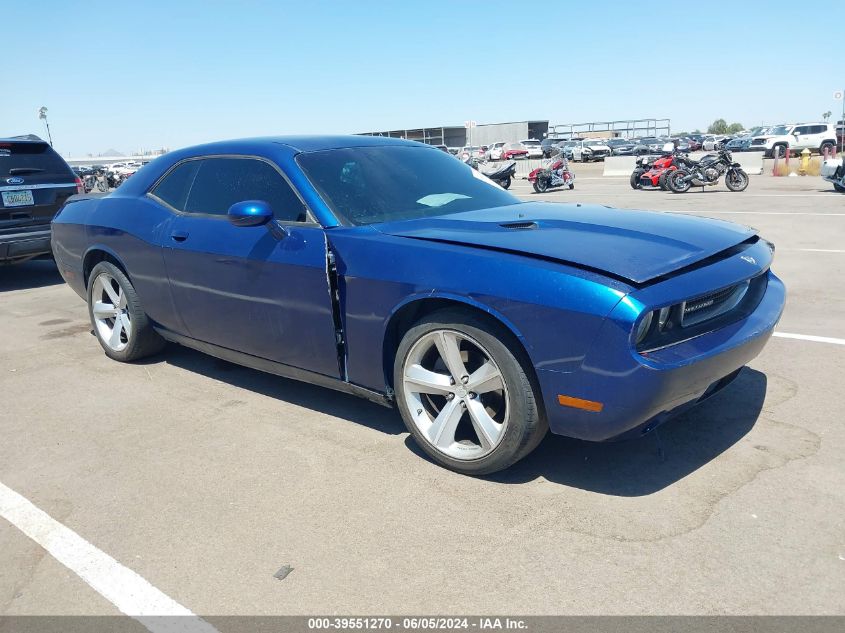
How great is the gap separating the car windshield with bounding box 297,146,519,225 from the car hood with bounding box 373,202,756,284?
178mm

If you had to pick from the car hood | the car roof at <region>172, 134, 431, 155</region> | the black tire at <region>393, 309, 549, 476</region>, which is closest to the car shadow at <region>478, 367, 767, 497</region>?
the black tire at <region>393, 309, 549, 476</region>

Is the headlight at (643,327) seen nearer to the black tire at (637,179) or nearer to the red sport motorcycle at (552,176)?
the black tire at (637,179)

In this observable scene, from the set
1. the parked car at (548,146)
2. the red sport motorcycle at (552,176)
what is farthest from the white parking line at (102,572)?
the parked car at (548,146)

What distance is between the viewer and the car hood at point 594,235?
9.20 feet

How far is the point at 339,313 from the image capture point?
11.5 feet

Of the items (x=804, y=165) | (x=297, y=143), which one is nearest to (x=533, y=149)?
(x=804, y=165)

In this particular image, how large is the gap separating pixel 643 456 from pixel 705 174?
1666cm

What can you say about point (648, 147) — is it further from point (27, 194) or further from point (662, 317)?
point (662, 317)

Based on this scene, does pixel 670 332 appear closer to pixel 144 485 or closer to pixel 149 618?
pixel 149 618

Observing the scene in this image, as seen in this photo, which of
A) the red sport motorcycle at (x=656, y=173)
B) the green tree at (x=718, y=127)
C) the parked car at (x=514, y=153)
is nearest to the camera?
the red sport motorcycle at (x=656, y=173)

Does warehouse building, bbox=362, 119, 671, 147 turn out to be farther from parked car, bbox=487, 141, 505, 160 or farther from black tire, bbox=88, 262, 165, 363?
black tire, bbox=88, 262, 165, 363

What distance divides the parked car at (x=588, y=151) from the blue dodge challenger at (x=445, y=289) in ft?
137

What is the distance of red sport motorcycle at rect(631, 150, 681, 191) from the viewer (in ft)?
60.2

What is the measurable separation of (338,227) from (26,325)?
4660 millimetres
